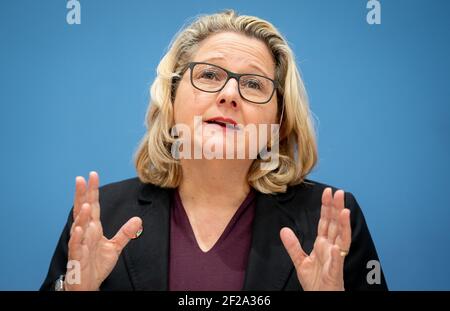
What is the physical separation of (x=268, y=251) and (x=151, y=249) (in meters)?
0.39

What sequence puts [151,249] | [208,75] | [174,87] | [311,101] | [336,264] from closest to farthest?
1. [336,264]
2. [151,249]
3. [208,75]
4. [174,87]
5. [311,101]

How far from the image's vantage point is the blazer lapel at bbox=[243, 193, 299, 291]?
135 centimetres

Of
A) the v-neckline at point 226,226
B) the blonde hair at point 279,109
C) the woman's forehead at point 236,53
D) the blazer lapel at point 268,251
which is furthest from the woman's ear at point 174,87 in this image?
the blazer lapel at point 268,251

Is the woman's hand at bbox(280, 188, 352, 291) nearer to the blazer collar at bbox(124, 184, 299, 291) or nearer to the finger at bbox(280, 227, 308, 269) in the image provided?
the finger at bbox(280, 227, 308, 269)

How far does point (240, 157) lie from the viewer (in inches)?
59.3

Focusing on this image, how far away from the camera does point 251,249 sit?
1.42 meters

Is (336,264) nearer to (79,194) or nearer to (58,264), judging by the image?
(79,194)

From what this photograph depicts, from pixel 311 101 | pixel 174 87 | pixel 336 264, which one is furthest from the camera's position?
pixel 311 101

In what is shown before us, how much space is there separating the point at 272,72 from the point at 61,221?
1202mm

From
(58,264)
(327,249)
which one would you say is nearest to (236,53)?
(327,249)

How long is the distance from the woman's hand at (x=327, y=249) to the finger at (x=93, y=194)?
1.72 feet

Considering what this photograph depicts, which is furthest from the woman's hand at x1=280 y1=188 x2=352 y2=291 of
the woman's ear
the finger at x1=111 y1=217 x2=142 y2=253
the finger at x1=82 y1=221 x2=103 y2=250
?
the woman's ear
